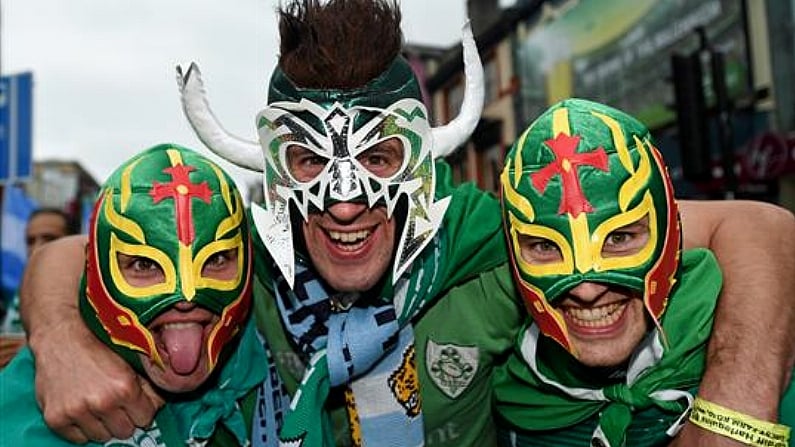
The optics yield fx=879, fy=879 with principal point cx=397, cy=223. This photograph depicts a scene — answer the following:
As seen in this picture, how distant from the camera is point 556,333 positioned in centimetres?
249

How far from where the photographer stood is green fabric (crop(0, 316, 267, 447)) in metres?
2.65

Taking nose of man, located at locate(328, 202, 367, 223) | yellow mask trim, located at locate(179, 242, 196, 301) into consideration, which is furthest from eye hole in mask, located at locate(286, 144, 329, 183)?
yellow mask trim, located at locate(179, 242, 196, 301)

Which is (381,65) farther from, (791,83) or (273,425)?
(791,83)

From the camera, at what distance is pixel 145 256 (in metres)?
2.64

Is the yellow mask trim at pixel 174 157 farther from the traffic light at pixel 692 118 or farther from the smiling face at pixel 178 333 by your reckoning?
the traffic light at pixel 692 118

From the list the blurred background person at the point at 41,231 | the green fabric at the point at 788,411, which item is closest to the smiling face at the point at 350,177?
the green fabric at the point at 788,411

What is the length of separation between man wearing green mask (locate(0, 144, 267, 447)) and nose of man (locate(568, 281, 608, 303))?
1037mm

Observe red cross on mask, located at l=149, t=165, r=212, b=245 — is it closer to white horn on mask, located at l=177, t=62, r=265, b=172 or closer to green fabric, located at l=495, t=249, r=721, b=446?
white horn on mask, located at l=177, t=62, r=265, b=172

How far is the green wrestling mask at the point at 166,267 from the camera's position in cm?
263

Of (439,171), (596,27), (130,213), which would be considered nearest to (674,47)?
(596,27)

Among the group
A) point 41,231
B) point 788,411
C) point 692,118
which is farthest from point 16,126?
point 788,411

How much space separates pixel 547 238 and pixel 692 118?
6060 mm

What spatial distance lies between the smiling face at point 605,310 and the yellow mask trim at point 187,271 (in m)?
0.98

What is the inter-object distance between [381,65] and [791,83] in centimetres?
950
